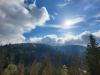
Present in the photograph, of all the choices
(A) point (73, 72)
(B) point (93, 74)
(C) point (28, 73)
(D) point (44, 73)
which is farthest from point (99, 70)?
(C) point (28, 73)

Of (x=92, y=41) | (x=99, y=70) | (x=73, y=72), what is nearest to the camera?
(x=99, y=70)

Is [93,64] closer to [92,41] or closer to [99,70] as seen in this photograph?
[99,70]

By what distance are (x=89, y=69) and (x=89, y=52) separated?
393 centimetres

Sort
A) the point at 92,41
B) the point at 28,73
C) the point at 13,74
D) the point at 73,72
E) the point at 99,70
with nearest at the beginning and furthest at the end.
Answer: the point at 99,70, the point at 92,41, the point at 73,72, the point at 13,74, the point at 28,73

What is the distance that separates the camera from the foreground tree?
50656 mm

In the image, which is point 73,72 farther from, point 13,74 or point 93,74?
point 13,74

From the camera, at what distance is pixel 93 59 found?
2016 inches

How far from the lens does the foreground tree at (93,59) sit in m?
50.7

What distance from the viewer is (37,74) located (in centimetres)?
9075

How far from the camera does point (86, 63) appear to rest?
51.6 meters

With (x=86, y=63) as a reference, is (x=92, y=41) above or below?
above

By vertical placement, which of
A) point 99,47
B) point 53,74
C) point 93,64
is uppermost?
point 99,47

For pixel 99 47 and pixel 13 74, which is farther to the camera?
pixel 13 74

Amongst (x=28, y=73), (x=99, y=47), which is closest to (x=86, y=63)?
(x=99, y=47)
